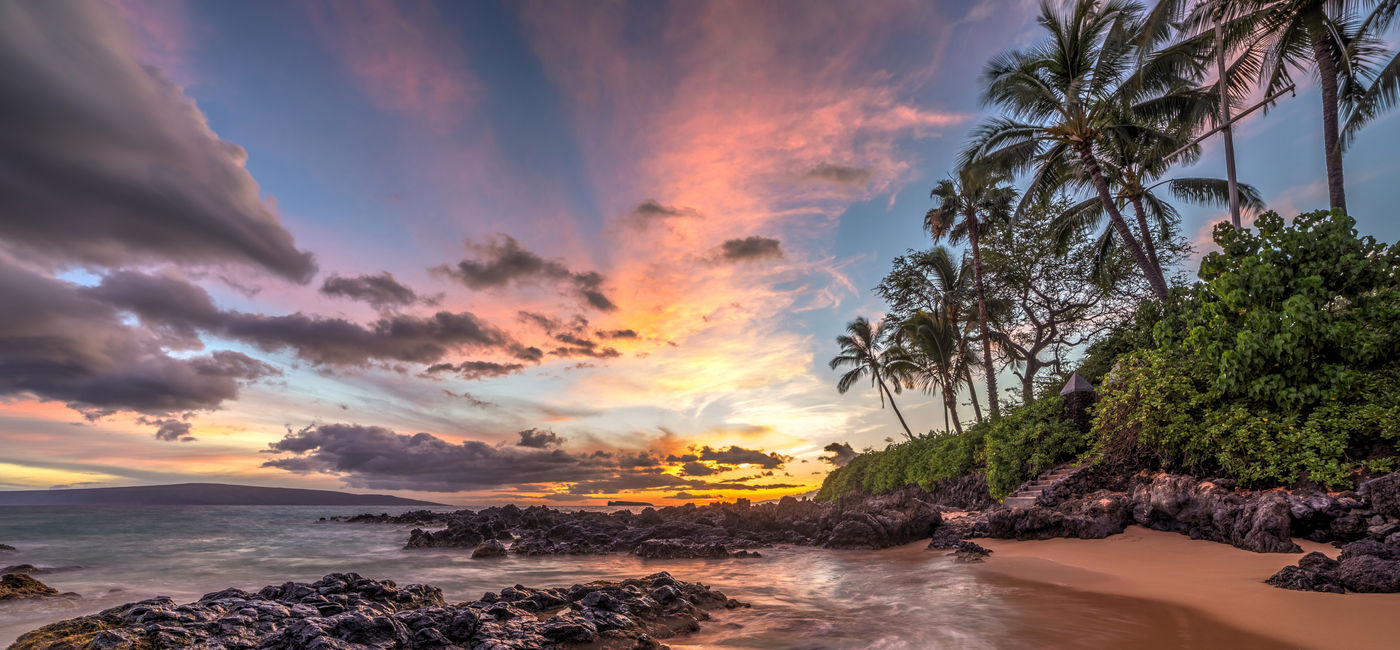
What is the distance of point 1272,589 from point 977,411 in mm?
22426

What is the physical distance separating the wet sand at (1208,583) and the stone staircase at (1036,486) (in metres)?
2.13

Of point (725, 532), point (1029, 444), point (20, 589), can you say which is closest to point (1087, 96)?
point (1029, 444)

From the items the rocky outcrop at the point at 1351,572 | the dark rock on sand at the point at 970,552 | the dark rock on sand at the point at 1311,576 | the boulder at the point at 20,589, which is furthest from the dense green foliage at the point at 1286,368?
the boulder at the point at 20,589

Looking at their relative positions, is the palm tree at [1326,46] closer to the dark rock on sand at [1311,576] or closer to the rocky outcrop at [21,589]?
the dark rock on sand at [1311,576]

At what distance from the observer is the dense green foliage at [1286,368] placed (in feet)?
24.0

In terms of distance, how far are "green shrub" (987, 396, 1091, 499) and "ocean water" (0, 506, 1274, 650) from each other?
3084mm

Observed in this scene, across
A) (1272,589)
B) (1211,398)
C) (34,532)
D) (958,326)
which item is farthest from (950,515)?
(34,532)

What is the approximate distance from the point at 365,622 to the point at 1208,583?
8023 mm

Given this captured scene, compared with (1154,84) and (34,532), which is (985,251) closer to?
(1154,84)

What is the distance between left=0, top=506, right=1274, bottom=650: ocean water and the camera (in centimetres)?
505

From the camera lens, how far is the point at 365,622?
4.44 m

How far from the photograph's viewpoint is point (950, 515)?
15.0m

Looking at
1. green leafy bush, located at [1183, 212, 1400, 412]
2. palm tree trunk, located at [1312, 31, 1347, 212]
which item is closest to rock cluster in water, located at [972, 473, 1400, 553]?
green leafy bush, located at [1183, 212, 1400, 412]

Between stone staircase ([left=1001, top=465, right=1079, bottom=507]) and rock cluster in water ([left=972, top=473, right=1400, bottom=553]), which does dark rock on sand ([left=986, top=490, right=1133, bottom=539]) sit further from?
stone staircase ([left=1001, top=465, right=1079, bottom=507])
